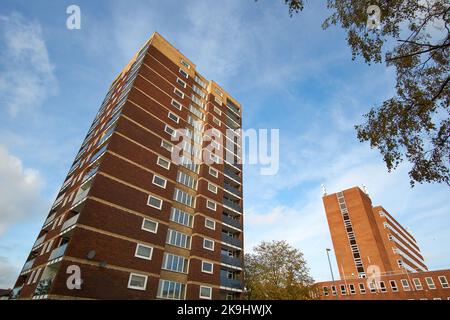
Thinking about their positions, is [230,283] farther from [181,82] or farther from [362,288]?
[362,288]

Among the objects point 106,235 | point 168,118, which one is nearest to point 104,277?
point 106,235

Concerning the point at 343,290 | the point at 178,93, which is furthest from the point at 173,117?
the point at 343,290

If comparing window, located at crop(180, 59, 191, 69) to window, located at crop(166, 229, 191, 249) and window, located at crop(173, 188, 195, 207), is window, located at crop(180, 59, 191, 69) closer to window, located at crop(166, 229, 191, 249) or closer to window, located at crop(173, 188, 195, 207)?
window, located at crop(173, 188, 195, 207)

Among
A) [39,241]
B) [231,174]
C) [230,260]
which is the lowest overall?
[230,260]

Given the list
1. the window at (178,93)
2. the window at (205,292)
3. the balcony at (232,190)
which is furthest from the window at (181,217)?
the window at (178,93)

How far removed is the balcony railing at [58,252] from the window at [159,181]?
34.5 ft

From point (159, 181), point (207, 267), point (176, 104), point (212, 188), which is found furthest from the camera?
point (176, 104)

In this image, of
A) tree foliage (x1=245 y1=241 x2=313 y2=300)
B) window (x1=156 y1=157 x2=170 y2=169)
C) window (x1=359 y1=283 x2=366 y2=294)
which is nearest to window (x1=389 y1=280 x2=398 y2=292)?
window (x1=359 y1=283 x2=366 y2=294)

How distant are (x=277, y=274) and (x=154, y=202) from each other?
62.8ft

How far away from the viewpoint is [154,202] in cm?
2883

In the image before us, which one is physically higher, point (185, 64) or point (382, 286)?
point (185, 64)

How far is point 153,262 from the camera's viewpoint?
25781 mm
